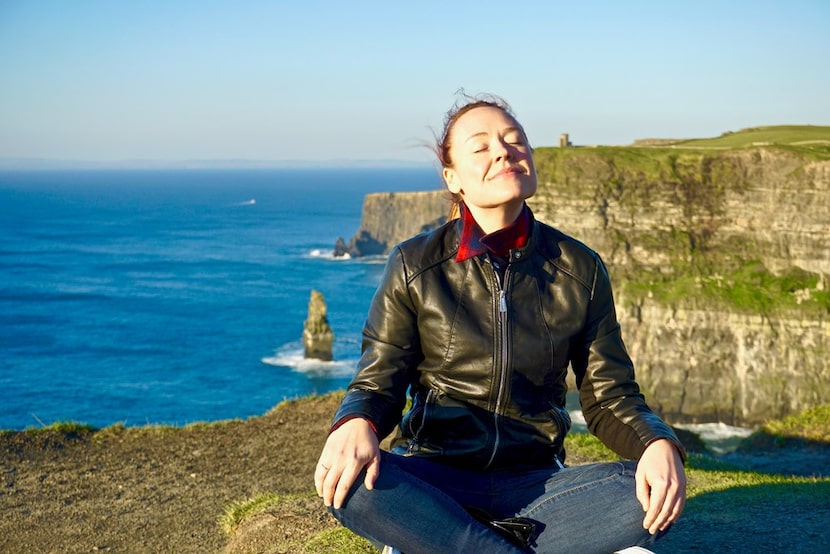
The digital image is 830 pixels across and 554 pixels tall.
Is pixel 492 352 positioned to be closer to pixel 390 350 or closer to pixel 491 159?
pixel 390 350

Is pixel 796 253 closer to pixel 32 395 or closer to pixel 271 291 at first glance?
pixel 32 395

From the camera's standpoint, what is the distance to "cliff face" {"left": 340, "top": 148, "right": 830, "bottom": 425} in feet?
175

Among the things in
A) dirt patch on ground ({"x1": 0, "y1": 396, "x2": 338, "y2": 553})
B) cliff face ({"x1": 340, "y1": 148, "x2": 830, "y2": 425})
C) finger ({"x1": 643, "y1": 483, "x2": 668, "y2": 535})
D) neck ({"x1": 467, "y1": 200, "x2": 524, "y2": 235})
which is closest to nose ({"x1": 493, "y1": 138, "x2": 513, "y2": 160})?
neck ({"x1": 467, "y1": 200, "x2": 524, "y2": 235})

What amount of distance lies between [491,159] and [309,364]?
6052 centimetres

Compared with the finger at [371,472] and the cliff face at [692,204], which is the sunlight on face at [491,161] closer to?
the finger at [371,472]

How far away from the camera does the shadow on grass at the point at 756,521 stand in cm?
736

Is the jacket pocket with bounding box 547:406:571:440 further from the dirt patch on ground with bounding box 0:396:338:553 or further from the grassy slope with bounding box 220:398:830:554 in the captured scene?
the dirt patch on ground with bounding box 0:396:338:553

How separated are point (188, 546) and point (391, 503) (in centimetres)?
662

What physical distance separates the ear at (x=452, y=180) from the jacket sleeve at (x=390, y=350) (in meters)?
0.54

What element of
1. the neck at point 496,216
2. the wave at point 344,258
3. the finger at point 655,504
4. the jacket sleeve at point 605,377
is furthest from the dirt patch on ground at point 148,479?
the wave at point 344,258

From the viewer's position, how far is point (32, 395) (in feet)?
174

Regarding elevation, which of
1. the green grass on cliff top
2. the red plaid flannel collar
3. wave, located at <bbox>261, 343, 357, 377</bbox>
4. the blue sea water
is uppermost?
the green grass on cliff top

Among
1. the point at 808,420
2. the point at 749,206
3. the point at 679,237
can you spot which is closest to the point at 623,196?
the point at 679,237

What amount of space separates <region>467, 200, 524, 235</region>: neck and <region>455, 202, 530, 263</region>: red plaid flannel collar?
3 cm
